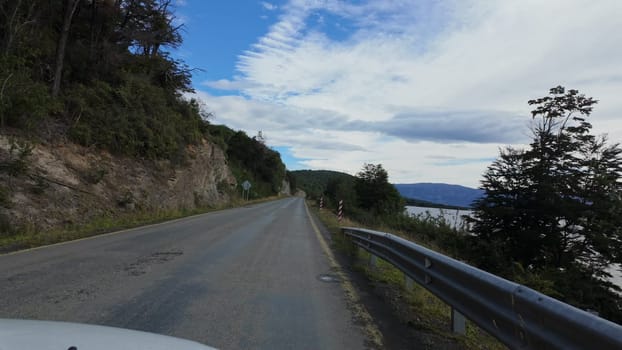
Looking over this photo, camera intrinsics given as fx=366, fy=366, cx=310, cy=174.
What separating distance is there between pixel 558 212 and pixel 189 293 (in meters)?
19.7

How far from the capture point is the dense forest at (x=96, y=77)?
44.9ft

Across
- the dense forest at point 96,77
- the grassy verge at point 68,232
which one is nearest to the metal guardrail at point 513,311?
the grassy verge at point 68,232

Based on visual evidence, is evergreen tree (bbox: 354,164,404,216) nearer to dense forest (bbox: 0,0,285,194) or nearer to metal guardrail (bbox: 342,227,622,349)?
dense forest (bbox: 0,0,285,194)

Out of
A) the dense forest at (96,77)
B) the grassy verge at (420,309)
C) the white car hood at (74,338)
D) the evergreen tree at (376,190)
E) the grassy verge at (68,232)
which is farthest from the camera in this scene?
the evergreen tree at (376,190)

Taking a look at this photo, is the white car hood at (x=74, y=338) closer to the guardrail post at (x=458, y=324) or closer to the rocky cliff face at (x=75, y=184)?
the guardrail post at (x=458, y=324)

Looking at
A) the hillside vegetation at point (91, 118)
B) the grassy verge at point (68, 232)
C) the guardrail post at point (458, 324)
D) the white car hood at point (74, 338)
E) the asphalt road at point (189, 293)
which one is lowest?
the grassy verge at point (68, 232)

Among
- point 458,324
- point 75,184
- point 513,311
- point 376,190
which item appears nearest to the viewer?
point 513,311

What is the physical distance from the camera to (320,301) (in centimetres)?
518

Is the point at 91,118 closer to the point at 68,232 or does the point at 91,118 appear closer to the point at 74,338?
the point at 68,232

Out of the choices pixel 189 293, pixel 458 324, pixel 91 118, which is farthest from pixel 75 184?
pixel 458 324

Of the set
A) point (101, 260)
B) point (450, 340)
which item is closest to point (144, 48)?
point (101, 260)

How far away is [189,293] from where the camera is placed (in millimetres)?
5148

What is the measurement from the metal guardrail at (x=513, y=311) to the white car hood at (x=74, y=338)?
2190 millimetres

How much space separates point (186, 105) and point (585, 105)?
2643cm
